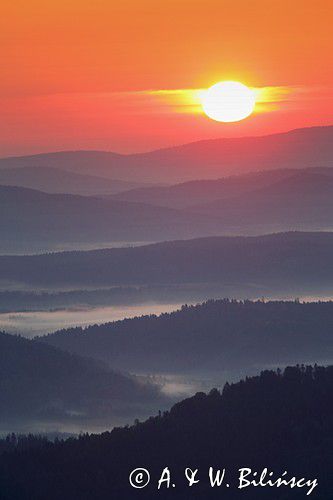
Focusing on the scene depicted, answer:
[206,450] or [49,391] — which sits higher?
[49,391]

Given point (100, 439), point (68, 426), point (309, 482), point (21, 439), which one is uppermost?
point (68, 426)

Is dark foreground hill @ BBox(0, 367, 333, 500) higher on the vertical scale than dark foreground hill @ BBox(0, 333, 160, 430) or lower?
lower

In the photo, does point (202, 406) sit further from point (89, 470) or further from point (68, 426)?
point (68, 426)

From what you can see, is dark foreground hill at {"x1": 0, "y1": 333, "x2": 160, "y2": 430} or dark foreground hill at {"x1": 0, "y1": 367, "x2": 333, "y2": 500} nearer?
dark foreground hill at {"x1": 0, "y1": 367, "x2": 333, "y2": 500}

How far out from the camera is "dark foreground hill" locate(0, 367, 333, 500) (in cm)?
10656

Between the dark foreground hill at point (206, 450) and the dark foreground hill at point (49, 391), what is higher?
the dark foreground hill at point (49, 391)

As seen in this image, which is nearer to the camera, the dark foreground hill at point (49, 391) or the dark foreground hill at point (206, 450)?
the dark foreground hill at point (206, 450)

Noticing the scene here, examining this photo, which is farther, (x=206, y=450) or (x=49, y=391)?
(x=49, y=391)

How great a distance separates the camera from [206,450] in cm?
11281

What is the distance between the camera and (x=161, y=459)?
4454 inches

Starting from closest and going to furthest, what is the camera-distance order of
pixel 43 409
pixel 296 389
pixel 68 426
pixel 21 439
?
pixel 296 389 < pixel 21 439 < pixel 68 426 < pixel 43 409

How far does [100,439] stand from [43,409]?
242ft

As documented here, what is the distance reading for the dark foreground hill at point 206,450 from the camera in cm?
10656

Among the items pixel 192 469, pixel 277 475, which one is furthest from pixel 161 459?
pixel 277 475
